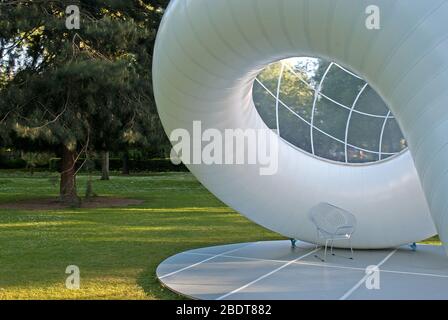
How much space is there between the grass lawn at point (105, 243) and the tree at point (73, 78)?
246 centimetres

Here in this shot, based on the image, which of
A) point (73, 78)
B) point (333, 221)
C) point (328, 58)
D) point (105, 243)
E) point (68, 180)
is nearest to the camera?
point (328, 58)

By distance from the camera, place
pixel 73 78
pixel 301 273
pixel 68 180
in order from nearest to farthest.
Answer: pixel 301 273 → pixel 73 78 → pixel 68 180

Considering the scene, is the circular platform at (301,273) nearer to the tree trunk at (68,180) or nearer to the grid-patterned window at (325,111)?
the grid-patterned window at (325,111)

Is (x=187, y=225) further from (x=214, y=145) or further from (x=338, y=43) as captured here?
(x=338, y=43)

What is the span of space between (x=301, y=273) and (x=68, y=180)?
44.0ft

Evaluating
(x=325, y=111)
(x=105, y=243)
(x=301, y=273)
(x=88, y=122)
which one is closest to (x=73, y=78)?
(x=88, y=122)

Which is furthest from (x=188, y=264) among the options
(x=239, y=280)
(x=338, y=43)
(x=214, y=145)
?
(x=338, y=43)

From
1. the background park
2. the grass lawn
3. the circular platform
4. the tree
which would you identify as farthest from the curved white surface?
the tree

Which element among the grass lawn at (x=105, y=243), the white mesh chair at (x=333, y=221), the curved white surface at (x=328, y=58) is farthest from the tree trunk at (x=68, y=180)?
the white mesh chair at (x=333, y=221)

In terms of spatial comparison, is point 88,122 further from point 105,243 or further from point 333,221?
point 333,221

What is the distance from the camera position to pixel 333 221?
26.0 feet

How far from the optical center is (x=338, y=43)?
477 centimetres

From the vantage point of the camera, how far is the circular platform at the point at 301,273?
581cm
